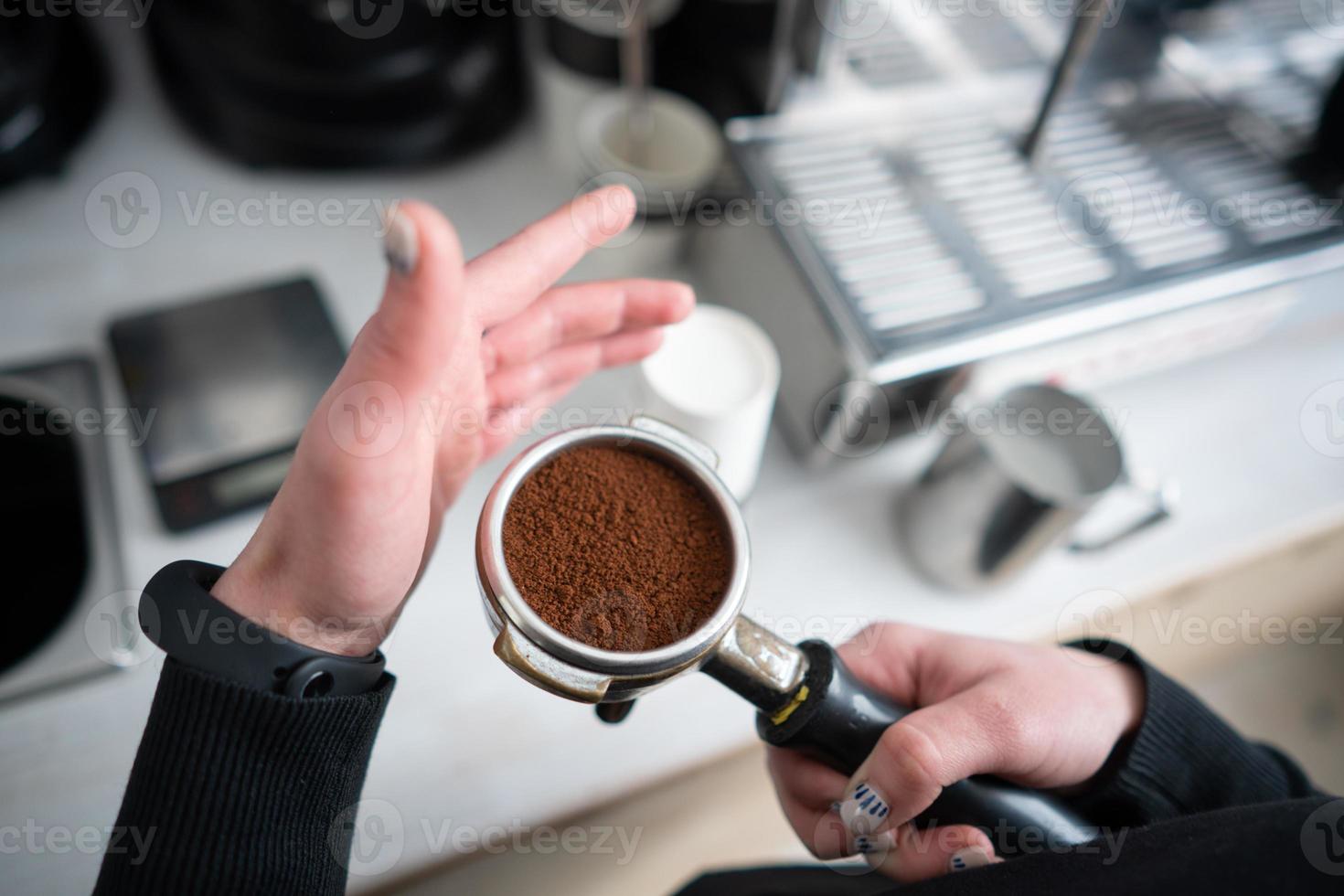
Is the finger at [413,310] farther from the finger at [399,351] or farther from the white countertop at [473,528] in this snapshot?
the white countertop at [473,528]

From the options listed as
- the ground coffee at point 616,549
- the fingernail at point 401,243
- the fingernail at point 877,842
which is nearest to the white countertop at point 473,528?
the fingernail at point 877,842

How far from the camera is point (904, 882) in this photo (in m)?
0.52

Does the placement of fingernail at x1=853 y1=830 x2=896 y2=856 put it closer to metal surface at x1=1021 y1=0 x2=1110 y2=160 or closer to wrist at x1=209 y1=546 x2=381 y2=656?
wrist at x1=209 y1=546 x2=381 y2=656

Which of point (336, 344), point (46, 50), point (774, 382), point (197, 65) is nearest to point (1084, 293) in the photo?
point (774, 382)

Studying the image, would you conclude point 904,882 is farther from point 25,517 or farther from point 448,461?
point 25,517

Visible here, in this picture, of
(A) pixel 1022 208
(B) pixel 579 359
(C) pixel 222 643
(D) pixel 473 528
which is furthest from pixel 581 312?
(A) pixel 1022 208

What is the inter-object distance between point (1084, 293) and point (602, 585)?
21.0 inches

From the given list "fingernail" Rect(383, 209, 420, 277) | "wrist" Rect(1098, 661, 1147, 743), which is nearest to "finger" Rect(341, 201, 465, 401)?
"fingernail" Rect(383, 209, 420, 277)

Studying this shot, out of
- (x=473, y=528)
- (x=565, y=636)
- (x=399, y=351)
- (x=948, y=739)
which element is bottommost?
(x=473, y=528)

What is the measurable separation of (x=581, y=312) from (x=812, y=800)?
38 cm

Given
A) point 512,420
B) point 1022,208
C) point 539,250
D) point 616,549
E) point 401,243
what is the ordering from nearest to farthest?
point 401,243, point 616,549, point 539,250, point 512,420, point 1022,208

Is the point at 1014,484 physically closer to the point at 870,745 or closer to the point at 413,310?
the point at 870,745

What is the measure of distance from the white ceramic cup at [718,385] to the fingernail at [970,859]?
27 cm

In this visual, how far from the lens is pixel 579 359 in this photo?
678mm
